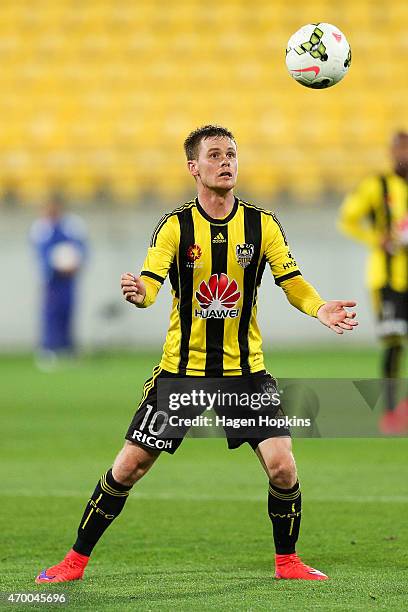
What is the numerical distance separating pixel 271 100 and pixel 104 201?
356 cm

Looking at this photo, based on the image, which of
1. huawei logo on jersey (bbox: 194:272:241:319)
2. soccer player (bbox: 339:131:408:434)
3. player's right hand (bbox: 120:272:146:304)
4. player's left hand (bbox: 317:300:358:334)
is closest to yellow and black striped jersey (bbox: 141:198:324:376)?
huawei logo on jersey (bbox: 194:272:241:319)

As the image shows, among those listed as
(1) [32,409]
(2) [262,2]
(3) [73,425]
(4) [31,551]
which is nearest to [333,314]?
(4) [31,551]

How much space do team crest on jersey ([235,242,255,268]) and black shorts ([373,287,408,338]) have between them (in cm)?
493

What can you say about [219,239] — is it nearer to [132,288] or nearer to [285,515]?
[132,288]

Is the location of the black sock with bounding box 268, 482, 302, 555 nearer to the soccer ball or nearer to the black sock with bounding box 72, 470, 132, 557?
the black sock with bounding box 72, 470, 132, 557

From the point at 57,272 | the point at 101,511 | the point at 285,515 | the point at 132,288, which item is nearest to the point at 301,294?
the point at 132,288

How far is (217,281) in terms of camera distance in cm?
545

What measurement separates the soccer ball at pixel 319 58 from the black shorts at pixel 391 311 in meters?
4.23

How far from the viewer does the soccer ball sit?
6.19 metres

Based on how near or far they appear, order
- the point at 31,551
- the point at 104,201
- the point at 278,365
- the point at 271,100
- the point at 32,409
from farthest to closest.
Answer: the point at 271,100 < the point at 104,201 < the point at 278,365 < the point at 32,409 < the point at 31,551

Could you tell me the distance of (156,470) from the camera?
29.5 ft

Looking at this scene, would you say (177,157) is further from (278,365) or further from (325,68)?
(325,68)

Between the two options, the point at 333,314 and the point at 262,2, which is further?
the point at 262,2

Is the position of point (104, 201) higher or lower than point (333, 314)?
higher
